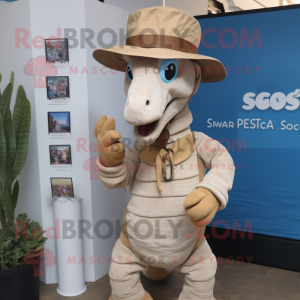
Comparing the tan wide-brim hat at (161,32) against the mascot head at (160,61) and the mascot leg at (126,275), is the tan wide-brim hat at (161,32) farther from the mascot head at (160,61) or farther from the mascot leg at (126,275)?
the mascot leg at (126,275)

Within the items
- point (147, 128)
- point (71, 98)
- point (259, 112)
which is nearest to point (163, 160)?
point (147, 128)

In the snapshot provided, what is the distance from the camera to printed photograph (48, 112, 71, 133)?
199cm

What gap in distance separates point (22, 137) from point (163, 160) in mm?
850

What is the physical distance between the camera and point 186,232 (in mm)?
1510

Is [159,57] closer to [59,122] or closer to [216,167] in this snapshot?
[216,167]

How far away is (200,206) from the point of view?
4.11ft

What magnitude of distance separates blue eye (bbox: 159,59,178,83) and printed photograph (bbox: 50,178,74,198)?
0.95m

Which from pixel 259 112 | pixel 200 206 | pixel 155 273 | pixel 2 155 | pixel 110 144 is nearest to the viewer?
pixel 200 206

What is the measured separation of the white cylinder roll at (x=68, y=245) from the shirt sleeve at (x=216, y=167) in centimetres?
83

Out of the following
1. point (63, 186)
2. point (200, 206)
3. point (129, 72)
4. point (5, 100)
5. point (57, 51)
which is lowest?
point (63, 186)

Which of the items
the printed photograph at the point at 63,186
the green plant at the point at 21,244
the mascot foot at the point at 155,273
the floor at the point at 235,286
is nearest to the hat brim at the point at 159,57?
the printed photograph at the point at 63,186

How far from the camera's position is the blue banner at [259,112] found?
2.19 m

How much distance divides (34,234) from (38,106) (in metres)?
0.74

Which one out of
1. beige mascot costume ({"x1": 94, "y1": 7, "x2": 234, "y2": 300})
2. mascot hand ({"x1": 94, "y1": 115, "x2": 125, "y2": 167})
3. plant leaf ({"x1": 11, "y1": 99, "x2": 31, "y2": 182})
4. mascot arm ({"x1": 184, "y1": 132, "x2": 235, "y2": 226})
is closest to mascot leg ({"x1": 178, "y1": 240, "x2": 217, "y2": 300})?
beige mascot costume ({"x1": 94, "y1": 7, "x2": 234, "y2": 300})
